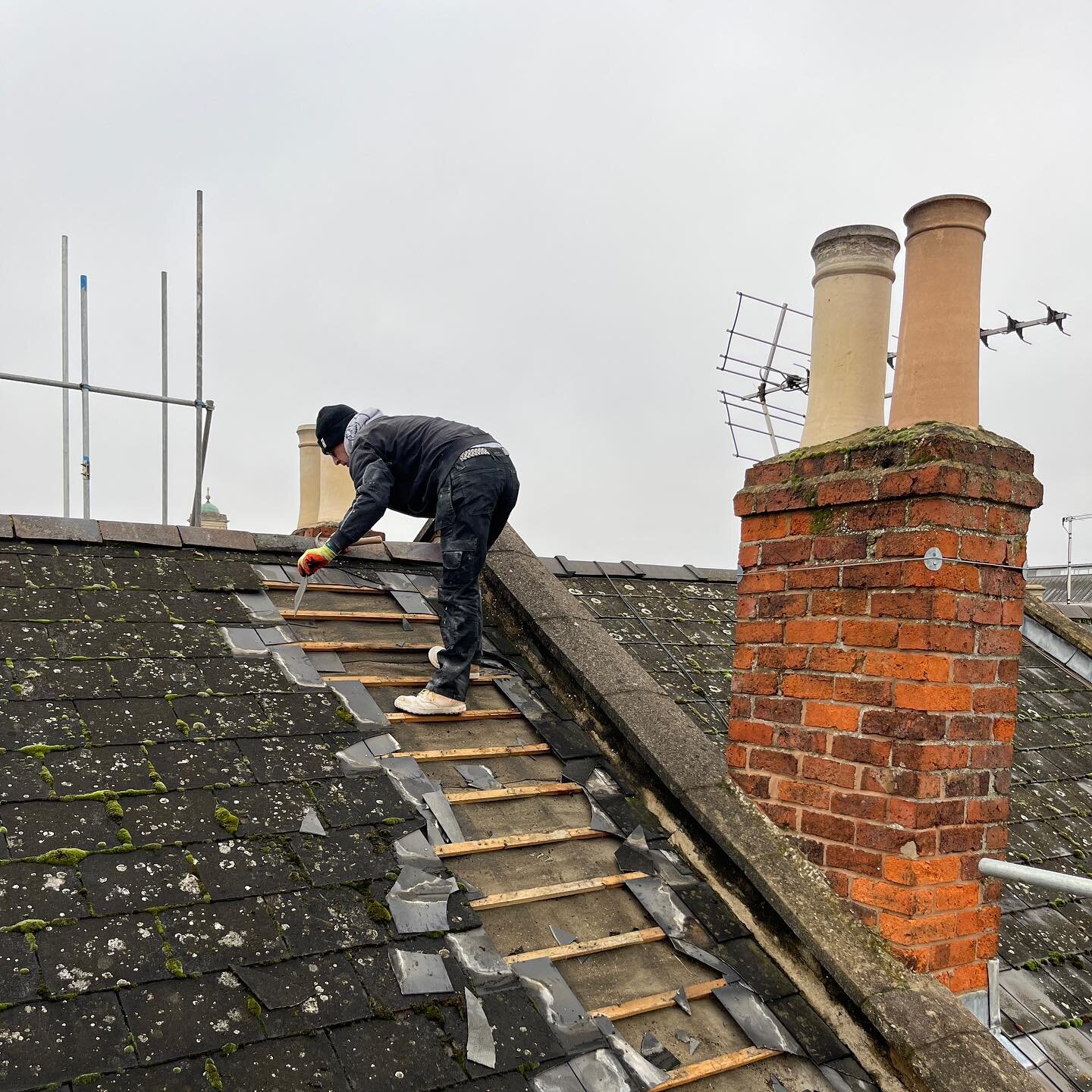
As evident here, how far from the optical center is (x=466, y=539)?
3938mm

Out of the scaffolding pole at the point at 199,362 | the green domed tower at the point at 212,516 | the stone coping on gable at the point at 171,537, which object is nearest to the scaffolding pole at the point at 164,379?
the scaffolding pole at the point at 199,362

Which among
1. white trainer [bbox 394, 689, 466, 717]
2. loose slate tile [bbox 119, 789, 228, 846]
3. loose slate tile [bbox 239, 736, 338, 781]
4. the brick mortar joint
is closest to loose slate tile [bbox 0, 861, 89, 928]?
loose slate tile [bbox 119, 789, 228, 846]

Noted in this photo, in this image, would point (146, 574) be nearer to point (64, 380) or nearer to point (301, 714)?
point (301, 714)

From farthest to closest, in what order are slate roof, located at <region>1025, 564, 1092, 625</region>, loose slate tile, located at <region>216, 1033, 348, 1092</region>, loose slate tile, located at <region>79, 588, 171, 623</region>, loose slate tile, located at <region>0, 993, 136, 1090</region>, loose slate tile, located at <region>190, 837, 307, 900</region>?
slate roof, located at <region>1025, 564, 1092, 625</region>, loose slate tile, located at <region>79, 588, 171, 623</region>, loose slate tile, located at <region>190, 837, 307, 900</region>, loose slate tile, located at <region>216, 1033, 348, 1092</region>, loose slate tile, located at <region>0, 993, 136, 1090</region>

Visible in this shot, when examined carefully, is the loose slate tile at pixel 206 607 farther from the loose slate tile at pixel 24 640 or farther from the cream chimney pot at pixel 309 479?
the cream chimney pot at pixel 309 479

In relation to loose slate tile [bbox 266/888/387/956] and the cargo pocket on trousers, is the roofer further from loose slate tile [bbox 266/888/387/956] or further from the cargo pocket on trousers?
loose slate tile [bbox 266/888/387/956]

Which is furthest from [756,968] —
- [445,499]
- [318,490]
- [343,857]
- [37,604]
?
[318,490]

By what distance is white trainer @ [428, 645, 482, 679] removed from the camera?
3854mm

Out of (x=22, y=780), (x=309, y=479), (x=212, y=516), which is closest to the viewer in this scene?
(x=22, y=780)

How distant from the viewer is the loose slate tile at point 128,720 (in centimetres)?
277

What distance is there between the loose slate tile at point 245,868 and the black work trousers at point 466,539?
1291 millimetres

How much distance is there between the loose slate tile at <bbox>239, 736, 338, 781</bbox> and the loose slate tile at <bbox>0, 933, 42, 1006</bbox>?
86cm

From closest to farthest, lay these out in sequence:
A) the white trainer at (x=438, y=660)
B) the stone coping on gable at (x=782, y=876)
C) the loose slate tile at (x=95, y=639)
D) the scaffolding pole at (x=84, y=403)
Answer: the stone coping on gable at (x=782, y=876), the loose slate tile at (x=95, y=639), the white trainer at (x=438, y=660), the scaffolding pole at (x=84, y=403)

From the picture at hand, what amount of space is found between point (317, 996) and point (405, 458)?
2.53 meters
